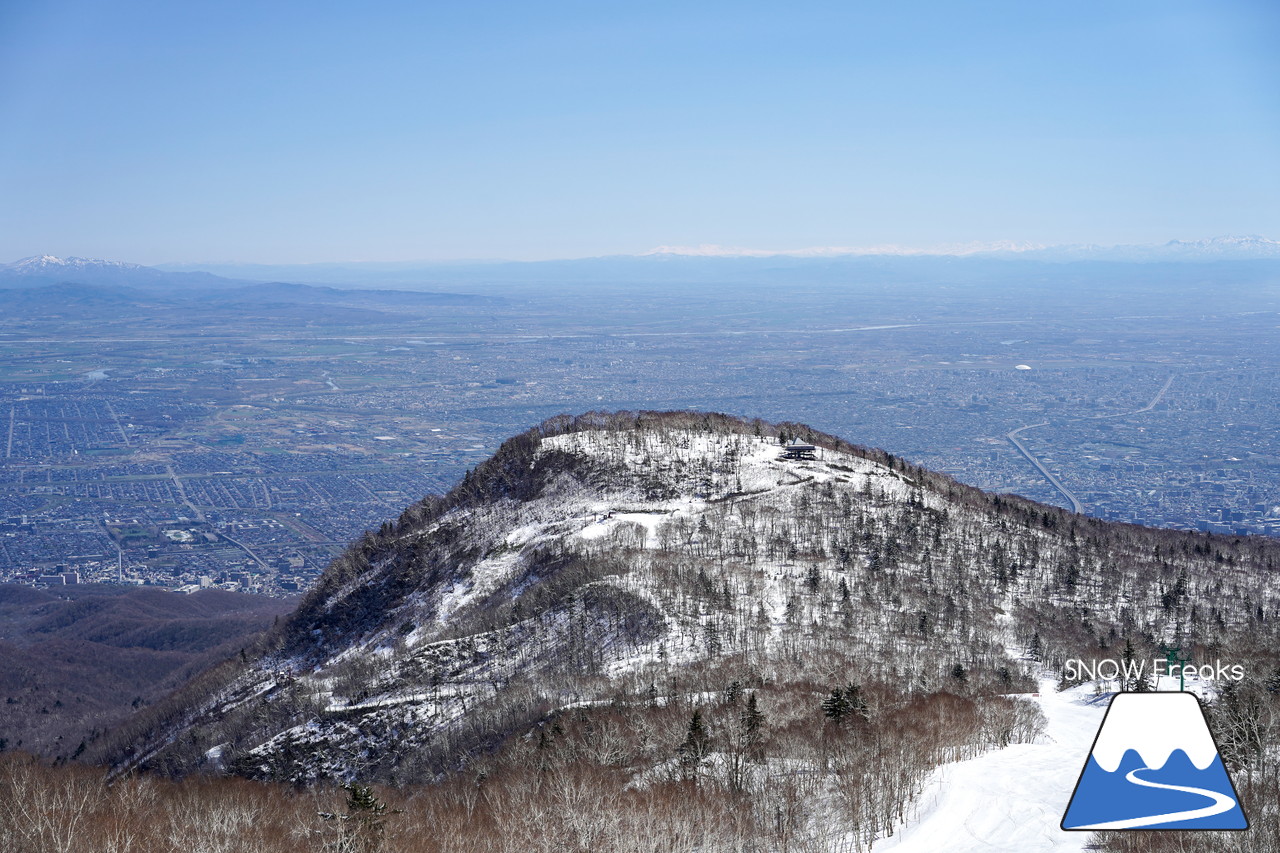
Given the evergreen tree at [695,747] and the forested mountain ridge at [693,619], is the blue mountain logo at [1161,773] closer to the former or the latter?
the forested mountain ridge at [693,619]

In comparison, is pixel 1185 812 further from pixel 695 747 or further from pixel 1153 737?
pixel 695 747

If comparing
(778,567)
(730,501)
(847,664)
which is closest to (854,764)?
(847,664)

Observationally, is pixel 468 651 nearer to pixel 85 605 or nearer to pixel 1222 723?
pixel 1222 723

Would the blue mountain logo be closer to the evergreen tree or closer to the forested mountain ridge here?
the forested mountain ridge

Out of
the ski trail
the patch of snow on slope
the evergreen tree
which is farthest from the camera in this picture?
the evergreen tree

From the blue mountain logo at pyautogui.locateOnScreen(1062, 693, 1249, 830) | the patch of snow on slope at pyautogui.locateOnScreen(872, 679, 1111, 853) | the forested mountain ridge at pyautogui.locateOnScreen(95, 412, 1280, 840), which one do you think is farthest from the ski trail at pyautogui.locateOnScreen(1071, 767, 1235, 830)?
the forested mountain ridge at pyautogui.locateOnScreen(95, 412, 1280, 840)

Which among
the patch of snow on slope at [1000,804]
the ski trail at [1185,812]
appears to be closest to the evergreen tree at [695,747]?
the patch of snow on slope at [1000,804]
